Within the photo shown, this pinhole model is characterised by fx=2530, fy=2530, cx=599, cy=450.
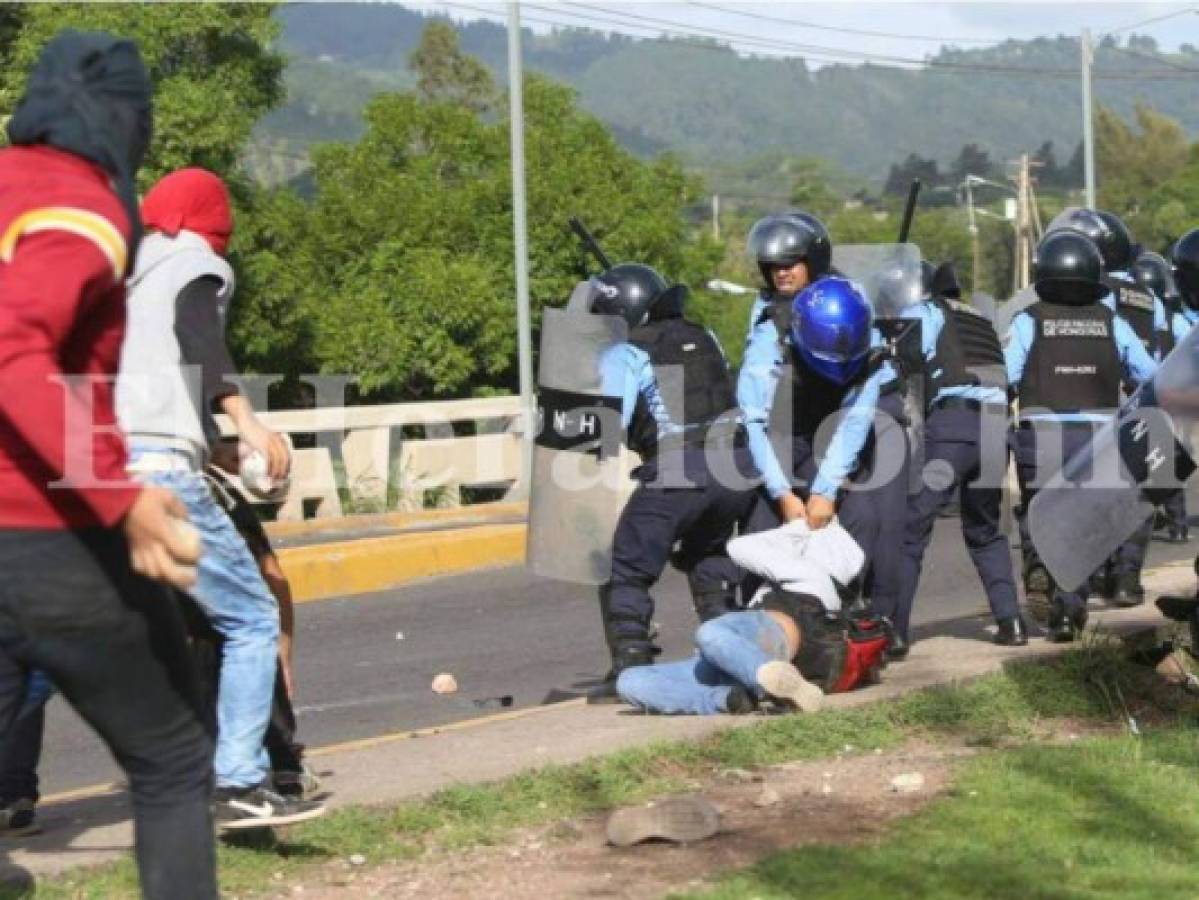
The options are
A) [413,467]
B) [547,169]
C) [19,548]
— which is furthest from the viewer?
[547,169]

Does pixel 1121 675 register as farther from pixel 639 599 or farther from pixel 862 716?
pixel 639 599

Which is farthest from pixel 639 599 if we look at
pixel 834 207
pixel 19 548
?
pixel 834 207

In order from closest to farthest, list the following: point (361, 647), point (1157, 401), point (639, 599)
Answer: point (1157, 401) < point (639, 599) < point (361, 647)

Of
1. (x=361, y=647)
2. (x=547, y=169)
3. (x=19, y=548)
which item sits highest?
(x=547, y=169)

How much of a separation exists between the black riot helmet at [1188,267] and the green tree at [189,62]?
56.6 feet

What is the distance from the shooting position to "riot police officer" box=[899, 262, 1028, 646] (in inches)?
417

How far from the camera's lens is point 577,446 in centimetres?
945

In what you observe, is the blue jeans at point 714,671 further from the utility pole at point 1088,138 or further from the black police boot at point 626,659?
the utility pole at point 1088,138

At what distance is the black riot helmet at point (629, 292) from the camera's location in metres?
9.52

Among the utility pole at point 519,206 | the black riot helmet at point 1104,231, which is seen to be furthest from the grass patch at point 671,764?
the utility pole at point 519,206

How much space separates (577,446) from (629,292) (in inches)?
24.5

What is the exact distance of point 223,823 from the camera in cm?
630

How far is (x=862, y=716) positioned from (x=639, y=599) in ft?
4.79

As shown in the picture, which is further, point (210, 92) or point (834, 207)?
point (834, 207)
